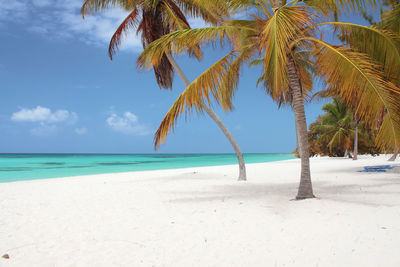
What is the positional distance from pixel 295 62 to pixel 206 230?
3855 millimetres

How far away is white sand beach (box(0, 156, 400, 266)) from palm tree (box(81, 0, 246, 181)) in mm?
3704

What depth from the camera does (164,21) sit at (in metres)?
9.96

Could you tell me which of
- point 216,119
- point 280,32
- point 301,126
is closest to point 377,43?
point 301,126

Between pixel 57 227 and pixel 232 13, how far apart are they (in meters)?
5.38

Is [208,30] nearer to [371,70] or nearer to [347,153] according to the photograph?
[371,70]

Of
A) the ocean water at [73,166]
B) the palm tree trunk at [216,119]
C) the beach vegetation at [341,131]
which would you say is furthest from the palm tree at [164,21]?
the beach vegetation at [341,131]

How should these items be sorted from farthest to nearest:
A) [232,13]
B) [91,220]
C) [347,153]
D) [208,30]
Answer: [347,153], [232,13], [208,30], [91,220]

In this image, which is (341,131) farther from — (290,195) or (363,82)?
(363,82)

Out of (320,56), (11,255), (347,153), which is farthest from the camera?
(347,153)

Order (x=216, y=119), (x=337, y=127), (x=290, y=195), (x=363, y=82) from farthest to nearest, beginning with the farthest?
(x=337, y=127) < (x=216, y=119) < (x=290, y=195) < (x=363, y=82)

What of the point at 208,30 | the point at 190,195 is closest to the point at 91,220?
the point at 190,195

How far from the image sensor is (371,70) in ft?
16.7

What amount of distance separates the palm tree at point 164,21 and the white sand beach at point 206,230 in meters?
3.70

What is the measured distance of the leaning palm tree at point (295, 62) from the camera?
4.94m
